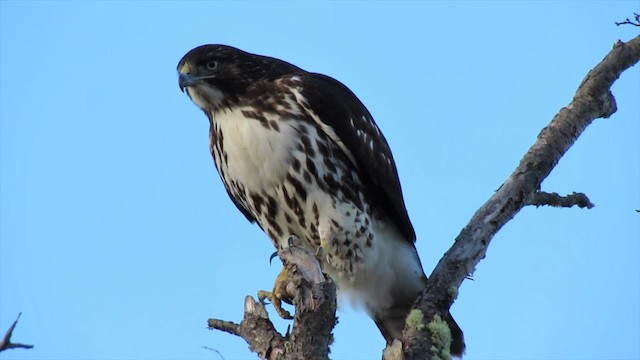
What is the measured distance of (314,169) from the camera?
610cm

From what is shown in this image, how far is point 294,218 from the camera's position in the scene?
20.5 feet

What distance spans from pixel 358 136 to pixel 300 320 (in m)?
2.13

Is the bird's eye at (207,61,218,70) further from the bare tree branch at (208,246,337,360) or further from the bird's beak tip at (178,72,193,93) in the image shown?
the bare tree branch at (208,246,337,360)

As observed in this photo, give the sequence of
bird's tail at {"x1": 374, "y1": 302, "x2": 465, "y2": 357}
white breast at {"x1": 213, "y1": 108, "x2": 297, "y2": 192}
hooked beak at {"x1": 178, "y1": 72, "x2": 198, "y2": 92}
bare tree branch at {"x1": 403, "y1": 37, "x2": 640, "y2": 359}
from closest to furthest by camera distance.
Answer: bare tree branch at {"x1": 403, "y1": 37, "x2": 640, "y2": 359}
white breast at {"x1": 213, "y1": 108, "x2": 297, "y2": 192}
hooked beak at {"x1": 178, "y1": 72, "x2": 198, "y2": 92}
bird's tail at {"x1": 374, "y1": 302, "x2": 465, "y2": 357}

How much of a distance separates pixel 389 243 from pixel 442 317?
1.44 metres

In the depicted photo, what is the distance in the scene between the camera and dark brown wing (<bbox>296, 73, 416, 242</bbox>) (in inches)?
247

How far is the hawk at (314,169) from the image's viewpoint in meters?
6.12

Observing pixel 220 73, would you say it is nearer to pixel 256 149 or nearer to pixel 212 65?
pixel 212 65

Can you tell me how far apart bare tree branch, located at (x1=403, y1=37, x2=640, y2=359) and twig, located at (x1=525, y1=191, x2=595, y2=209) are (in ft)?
0.24

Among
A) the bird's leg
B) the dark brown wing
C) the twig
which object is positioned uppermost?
the dark brown wing

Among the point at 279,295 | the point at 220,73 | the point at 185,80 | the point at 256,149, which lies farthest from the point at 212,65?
the point at 279,295

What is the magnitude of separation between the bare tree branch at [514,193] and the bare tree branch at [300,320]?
0.65m

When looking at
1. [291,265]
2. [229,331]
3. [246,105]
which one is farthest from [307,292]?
[246,105]

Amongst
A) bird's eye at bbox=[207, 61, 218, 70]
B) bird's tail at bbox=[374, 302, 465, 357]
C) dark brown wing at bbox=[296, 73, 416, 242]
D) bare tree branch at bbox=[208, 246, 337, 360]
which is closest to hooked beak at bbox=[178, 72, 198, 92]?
bird's eye at bbox=[207, 61, 218, 70]
